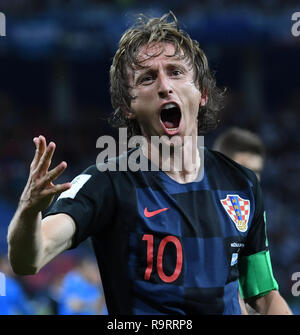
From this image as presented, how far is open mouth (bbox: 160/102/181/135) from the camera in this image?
116 inches

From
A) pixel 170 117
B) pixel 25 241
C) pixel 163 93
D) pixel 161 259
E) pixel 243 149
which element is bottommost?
pixel 161 259

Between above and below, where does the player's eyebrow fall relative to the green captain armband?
above

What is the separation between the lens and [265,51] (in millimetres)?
20875

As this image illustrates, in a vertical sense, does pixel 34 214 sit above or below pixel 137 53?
below

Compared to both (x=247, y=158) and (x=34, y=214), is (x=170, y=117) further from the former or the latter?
(x=247, y=158)

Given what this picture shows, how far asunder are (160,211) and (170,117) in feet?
1.79

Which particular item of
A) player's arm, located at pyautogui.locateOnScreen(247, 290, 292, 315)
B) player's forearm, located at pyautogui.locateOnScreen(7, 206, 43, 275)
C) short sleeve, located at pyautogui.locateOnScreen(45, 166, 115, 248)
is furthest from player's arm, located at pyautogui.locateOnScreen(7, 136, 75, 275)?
player's arm, located at pyautogui.locateOnScreen(247, 290, 292, 315)

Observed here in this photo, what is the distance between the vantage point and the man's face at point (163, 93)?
2.93m

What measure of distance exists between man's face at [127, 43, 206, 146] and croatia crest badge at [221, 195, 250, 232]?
36 cm

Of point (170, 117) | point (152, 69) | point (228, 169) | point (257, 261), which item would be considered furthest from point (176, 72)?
point (257, 261)

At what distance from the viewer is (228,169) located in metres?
3.06

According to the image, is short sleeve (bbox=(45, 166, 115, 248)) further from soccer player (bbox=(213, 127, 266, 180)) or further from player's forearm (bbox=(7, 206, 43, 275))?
soccer player (bbox=(213, 127, 266, 180))

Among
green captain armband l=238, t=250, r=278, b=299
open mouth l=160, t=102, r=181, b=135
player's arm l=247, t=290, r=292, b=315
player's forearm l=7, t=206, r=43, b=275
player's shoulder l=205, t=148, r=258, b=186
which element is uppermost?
open mouth l=160, t=102, r=181, b=135

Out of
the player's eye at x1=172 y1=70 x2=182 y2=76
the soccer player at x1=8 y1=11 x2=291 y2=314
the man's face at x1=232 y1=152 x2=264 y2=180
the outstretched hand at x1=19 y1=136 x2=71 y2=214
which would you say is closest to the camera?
the outstretched hand at x1=19 y1=136 x2=71 y2=214
